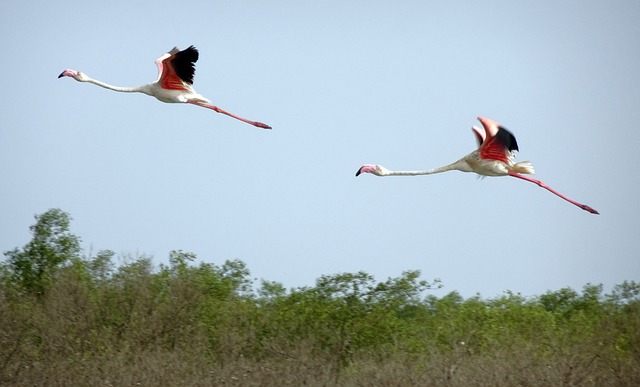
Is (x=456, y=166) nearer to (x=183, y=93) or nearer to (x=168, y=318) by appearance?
(x=183, y=93)

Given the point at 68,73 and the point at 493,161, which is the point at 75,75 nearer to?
the point at 68,73

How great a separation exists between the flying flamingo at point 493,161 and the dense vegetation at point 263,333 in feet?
25.6

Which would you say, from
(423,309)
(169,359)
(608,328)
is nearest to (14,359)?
(169,359)

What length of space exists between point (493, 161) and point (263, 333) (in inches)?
769

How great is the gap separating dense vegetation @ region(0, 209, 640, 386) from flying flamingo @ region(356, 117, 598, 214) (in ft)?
25.6

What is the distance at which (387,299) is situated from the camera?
45.4 m

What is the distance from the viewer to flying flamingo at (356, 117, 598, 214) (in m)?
22.6

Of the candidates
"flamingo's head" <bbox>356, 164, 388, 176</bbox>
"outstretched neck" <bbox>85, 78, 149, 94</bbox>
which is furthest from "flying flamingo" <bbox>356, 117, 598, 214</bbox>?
"outstretched neck" <bbox>85, 78, 149, 94</bbox>

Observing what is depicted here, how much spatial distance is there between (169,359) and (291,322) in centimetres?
1066

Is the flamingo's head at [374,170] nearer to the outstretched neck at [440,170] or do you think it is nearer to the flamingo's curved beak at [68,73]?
the outstretched neck at [440,170]

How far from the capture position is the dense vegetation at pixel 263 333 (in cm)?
3117

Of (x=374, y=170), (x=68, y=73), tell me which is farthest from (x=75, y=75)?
(x=374, y=170)

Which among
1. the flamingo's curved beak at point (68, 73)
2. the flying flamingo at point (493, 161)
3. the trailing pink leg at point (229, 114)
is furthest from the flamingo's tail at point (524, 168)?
the flamingo's curved beak at point (68, 73)

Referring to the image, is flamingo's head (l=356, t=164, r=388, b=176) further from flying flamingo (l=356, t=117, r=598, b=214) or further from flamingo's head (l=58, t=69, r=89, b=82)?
flamingo's head (l=58, t=69, r=89, b=82)
